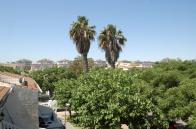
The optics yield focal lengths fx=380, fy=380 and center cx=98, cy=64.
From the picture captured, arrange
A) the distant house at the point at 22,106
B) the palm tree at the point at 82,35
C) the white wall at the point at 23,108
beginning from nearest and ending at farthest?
the distant house at the point at 22,106
the white wall at the point at 23,108
the palm tree at the point at 82,35

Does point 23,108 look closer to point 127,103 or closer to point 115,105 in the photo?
point 115,105

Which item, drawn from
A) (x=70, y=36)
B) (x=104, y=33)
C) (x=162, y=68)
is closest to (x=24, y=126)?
(x=162, y=68)

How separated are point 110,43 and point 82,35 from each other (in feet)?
15.4

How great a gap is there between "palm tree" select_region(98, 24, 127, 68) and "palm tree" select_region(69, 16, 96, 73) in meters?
2.64

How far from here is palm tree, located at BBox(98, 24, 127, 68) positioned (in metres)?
52.8

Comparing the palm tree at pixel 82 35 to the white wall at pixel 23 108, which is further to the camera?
the palm tree at pixel 82 35

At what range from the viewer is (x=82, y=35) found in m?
50.0

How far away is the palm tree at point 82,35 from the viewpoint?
49.7m

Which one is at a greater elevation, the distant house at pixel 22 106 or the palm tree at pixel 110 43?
the palm tree at pixel 110 43

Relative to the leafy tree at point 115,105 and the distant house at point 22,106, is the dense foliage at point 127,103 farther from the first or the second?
the distant house at point 22,106

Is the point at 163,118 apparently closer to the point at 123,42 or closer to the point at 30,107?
the point at 30,107

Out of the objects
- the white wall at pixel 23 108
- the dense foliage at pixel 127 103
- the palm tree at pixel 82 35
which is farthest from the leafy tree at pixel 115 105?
the palm tree at pixel 82 35

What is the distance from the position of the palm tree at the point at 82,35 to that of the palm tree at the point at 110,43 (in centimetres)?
264

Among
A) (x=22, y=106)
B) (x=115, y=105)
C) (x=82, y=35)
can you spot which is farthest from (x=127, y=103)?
(x=82, y=35)
